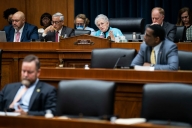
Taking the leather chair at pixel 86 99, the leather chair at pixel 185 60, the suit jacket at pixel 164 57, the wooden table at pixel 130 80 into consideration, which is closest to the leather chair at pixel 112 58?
the suit jacket at pixel 164 57

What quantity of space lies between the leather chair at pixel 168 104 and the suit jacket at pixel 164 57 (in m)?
1.64

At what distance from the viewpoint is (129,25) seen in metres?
9.08

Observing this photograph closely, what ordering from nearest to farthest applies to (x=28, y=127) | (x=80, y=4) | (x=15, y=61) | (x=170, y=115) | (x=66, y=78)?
1. (x=28, y=127)
2. (x=170, y=115)
3. (x=66, y=78)
4. (x=15, y=61)
5. (x=80, y=4)

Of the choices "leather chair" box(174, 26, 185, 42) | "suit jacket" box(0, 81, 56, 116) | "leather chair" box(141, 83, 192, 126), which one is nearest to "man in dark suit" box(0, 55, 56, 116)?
"suit jacket" box(0, 81, 56, 116)

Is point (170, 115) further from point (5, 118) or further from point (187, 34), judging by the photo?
point (187, 34)

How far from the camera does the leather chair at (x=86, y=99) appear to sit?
4.41 m

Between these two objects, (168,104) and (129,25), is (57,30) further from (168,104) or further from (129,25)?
(168,104)

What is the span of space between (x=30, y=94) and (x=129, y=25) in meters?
4.38

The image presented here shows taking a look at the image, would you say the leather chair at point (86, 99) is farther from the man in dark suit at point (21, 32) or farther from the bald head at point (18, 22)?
the bald head at point (18, 22)

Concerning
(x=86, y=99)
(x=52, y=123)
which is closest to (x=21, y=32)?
(x=86, y=99)

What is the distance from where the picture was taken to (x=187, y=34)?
9055mm

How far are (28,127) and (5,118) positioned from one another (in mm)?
210

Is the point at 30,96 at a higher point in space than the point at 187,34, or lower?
lower

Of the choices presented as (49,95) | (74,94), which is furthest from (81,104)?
(49,95)
